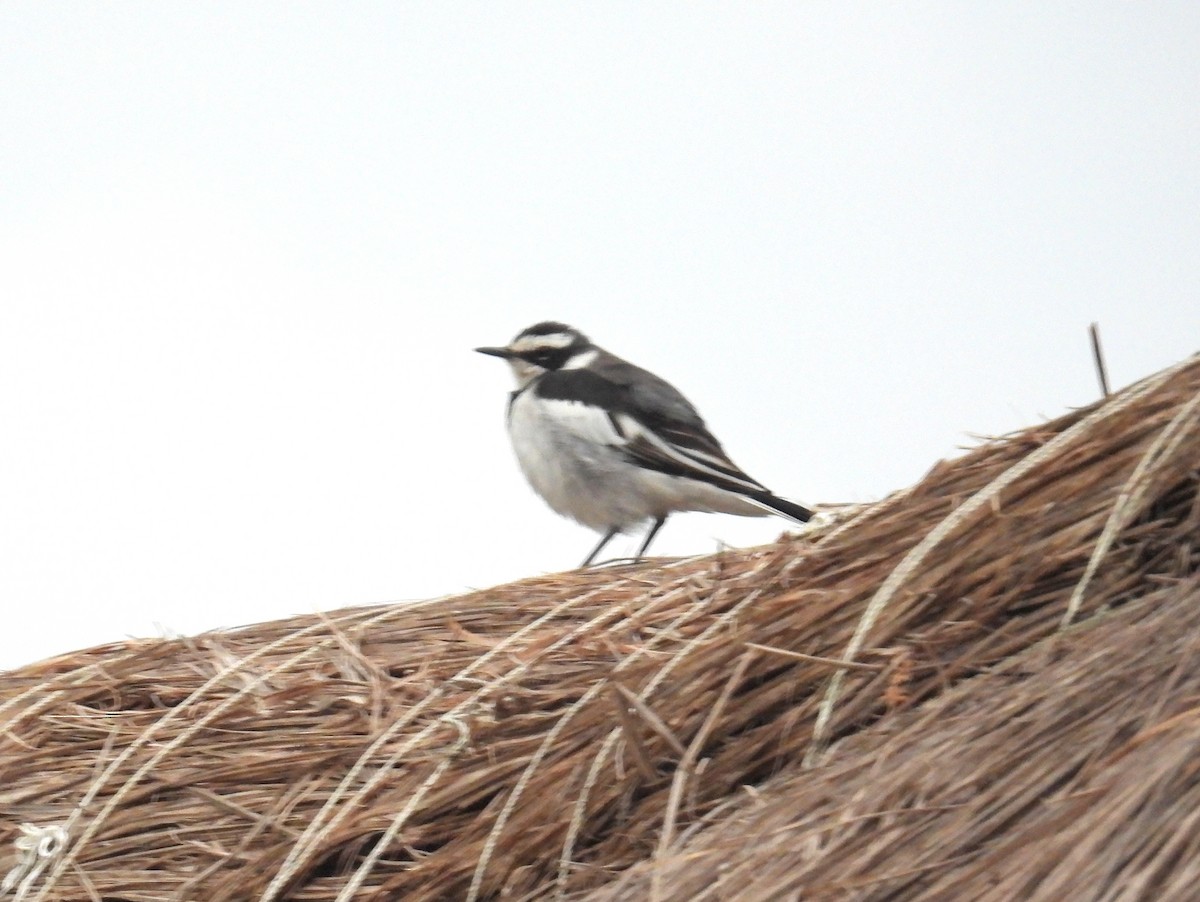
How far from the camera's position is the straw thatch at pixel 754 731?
2617 millimetres

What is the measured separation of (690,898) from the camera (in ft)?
9.18

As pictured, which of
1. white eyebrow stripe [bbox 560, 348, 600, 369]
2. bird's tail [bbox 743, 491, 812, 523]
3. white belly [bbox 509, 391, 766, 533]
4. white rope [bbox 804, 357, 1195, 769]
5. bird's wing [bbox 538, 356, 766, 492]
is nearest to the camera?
white rope [bbox 804, 357, 1195, 769]

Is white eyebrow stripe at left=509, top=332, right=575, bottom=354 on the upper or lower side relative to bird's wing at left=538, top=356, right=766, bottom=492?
upper

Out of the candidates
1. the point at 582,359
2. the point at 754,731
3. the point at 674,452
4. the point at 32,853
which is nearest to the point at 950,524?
the point at 754,731

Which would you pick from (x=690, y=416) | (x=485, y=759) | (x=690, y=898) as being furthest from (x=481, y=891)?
(x=690, y=416)

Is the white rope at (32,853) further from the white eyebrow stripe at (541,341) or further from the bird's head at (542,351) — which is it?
the white eyebrow stripe at (541,341)

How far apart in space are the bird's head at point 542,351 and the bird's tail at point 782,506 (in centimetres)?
147

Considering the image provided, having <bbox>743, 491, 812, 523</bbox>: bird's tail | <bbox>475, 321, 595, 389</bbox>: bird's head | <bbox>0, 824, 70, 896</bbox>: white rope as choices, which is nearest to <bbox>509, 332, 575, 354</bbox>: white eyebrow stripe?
<bbox>475, 321, 595, 389</bbox>: bird's head

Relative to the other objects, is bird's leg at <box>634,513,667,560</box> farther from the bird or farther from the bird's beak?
the bird's beak

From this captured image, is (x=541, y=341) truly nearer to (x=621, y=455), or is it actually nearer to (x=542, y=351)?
(x=542, y=351)

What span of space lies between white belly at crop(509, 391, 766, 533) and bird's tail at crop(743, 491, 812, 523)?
12 centimetres

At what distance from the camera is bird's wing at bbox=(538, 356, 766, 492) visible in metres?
6.71

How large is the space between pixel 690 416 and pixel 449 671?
3103mm

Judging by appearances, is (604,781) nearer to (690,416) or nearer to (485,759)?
(485,759)
